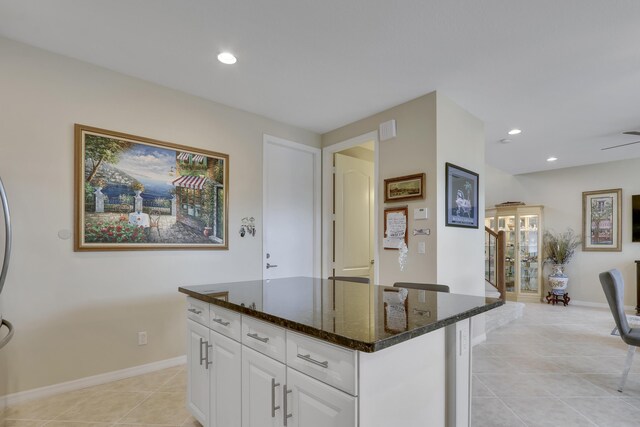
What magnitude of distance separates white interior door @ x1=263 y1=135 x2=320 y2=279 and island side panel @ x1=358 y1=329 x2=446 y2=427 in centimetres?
259

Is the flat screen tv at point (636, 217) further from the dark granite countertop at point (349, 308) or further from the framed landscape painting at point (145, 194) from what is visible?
the framed landscape painting at point (145, 194)

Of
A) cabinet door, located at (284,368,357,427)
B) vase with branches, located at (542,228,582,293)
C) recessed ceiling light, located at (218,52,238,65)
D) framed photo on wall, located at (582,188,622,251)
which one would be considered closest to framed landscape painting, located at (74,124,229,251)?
recessed ceiling light, located at (218,52,238,65)

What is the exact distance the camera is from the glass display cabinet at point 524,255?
21.2 ft

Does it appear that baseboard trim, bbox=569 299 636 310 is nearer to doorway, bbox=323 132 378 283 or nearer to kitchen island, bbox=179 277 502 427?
doorway, bbox=323 132 378 283

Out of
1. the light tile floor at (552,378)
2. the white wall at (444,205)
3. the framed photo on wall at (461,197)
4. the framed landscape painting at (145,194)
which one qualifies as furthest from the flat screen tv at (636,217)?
the framed landscape painting at (145,194)

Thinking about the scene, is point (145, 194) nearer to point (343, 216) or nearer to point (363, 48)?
point (363, 48)

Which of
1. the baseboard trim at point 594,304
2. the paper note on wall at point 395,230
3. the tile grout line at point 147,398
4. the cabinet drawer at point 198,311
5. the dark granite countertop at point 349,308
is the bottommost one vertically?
the baseboard trim at point 594,304

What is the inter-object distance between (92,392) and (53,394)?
25cm

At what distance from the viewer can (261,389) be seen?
4.83 ft

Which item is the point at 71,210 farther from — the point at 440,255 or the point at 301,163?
the point at 440,255

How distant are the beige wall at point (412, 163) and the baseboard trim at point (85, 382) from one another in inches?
87.3

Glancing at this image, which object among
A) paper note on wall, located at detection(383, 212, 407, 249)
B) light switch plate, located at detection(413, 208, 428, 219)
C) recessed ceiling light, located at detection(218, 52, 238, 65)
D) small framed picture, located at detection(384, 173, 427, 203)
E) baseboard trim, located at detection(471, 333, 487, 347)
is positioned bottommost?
baseboard trim, located at detection(471, 333, 487, 347)

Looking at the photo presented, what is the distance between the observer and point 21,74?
95.0 inches

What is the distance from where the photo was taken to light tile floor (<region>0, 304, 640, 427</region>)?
85.7 inches
